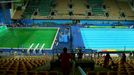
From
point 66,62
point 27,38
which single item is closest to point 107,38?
point 27,38

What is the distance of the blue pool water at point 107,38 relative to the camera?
91.5 feet

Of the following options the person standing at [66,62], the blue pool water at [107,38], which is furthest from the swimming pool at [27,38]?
the person standing at [66,62]

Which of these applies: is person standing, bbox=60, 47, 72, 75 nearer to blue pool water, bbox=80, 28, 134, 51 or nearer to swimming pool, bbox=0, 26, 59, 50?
blue pool water, bbox=80, 28, 134, 51

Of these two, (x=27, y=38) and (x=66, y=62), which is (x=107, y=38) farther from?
(x=66, y=62)

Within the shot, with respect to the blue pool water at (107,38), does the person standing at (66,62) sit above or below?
above

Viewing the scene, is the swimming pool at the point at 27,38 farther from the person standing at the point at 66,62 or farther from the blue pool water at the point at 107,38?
the person standing at the point at 66,62

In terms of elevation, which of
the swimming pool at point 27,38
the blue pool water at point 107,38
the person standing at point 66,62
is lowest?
the blue pool water at point 107,38

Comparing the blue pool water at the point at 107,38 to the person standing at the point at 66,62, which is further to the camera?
the blue pool water at the point at 107,38

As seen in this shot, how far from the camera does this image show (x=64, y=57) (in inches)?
360

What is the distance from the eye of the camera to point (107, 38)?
31.6 m

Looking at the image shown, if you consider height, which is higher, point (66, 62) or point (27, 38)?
point (66, 62)

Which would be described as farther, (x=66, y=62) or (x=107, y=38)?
(x=107, y=38)

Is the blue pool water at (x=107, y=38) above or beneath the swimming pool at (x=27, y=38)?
beneath

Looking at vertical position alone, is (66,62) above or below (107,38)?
above
